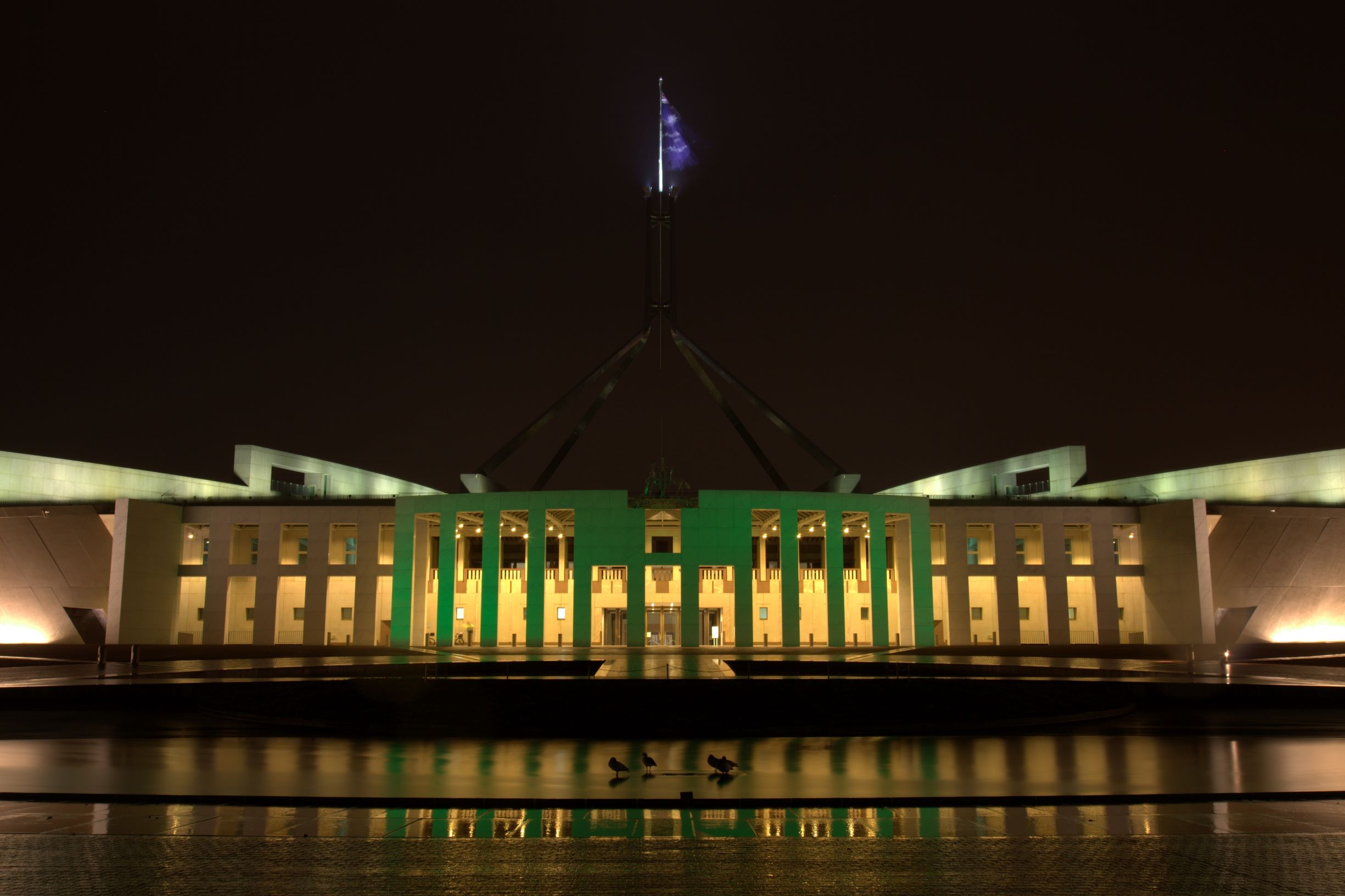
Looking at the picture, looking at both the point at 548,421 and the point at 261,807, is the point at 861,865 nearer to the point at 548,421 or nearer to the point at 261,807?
the point at 261,807

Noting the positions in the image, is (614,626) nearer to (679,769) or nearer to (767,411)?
(767,411)

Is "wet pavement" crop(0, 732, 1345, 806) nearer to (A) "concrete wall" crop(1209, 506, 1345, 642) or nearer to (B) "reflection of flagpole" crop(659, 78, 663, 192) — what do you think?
(A) "concrete wall" crop(1209, 506, 1345, 642)

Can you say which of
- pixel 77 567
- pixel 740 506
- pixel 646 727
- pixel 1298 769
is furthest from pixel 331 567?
pixel 1298 769

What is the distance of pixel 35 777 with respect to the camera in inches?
475

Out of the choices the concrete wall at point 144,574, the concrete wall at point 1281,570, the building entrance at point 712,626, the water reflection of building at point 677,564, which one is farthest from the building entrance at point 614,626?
the concrete wall at point 1281,570

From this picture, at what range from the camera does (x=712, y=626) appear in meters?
47.5

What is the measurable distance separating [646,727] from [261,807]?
7.62 m

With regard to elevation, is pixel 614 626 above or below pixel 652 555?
below

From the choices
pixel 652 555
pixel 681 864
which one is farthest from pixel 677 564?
pixel 681 864

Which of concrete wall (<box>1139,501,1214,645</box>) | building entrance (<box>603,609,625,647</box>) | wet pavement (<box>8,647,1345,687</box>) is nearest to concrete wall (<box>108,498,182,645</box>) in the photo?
wet pavement (<box>8,647,1345,687</box>)

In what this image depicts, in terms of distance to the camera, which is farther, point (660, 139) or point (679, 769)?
point (660, 139)

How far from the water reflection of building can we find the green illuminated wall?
0.32ft

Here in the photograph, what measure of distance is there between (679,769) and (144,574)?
3988 centimetres

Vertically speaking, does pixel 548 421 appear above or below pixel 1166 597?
above
